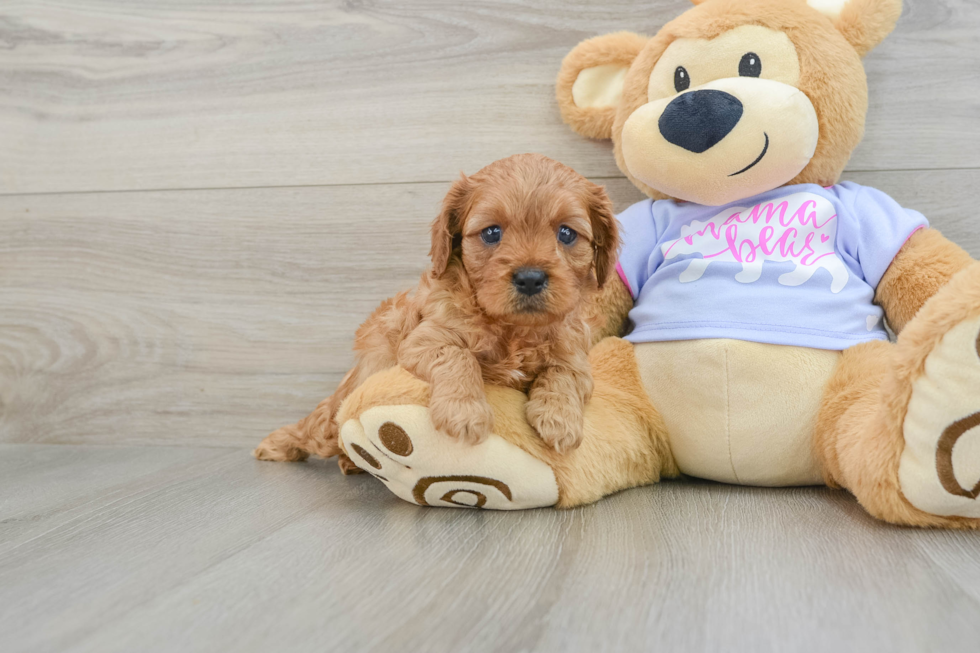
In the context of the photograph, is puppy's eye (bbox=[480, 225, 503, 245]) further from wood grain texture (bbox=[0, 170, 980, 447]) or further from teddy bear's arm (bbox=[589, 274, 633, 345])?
wood grain texture (bbox=[0, 170, 980, 447])

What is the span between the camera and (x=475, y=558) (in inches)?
36.6

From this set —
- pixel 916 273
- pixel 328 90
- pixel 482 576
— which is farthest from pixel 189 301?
pixel 916 273

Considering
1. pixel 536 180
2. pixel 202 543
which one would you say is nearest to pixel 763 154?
pixel 536 180

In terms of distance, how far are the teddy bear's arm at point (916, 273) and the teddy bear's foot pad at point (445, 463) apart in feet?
2.34

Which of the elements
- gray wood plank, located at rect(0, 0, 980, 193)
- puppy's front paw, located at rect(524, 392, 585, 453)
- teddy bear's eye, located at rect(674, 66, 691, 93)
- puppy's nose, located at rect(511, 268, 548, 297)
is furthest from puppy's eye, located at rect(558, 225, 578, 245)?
gray wood plank, located at rect(0, 0, 980, 193)

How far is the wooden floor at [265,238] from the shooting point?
105cm

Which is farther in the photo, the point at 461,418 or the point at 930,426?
the point at 461,418

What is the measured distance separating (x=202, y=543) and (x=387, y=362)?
48 cm

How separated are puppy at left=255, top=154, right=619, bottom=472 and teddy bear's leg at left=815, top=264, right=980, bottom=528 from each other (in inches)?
17.3

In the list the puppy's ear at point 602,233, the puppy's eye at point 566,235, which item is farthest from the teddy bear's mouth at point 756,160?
the puppy's eye at point 566,235

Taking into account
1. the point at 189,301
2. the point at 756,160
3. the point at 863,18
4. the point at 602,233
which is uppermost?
the point at 863,18

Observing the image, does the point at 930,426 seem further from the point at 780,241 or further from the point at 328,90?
the point at 328,90

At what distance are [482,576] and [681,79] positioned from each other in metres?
1.01

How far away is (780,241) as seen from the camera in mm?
1312
